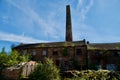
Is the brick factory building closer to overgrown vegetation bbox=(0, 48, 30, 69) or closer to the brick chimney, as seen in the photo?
the brick chimney

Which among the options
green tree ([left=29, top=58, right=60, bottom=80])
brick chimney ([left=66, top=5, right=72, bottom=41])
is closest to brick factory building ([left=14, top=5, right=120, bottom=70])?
brick chimney ([left=66, top=5, right=72, bottom=41])

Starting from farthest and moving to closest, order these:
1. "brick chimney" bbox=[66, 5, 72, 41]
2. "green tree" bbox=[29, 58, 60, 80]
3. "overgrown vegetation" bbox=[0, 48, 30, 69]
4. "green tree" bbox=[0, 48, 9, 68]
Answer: "brick chimney" bbox=[66, 5, 72, 41]
"overgrown vegetation" bbox=[0, 48, 30, 69]
"green tree" bbox=[0, 48, 9, 68]
"green tree" bbox=[29, 58, 60, 80]

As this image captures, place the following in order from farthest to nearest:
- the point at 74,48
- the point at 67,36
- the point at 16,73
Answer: the point at 67,36
the point at 74,48
the point at 16,73

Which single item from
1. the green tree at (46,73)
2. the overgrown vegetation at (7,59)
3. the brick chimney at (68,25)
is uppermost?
the brick chimney at (68,25)

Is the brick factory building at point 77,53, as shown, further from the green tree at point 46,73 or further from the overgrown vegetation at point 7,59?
the green tree at point 46,73

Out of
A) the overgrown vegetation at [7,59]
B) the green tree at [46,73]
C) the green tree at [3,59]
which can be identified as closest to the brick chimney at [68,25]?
the overgrown vegetation at [7,59]

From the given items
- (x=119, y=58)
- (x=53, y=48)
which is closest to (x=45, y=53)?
(x=53, y=48)

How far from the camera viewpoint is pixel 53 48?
50.4m

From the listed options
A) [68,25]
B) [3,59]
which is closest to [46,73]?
[3,59]

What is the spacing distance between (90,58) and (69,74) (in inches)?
532

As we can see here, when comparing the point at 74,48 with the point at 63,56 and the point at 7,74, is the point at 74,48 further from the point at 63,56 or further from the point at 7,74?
the point at 7,74

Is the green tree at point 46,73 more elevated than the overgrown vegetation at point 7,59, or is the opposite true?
the overgrown vegetation at point 7,59

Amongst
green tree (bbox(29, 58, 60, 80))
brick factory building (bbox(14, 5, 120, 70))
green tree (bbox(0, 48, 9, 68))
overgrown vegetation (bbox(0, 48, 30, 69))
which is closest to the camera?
green tree (bbox(29, 58, 60, 80))

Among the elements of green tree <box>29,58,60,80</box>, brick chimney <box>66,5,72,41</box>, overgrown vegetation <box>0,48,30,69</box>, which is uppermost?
brick chimney <box>66,5,72,41</box>
